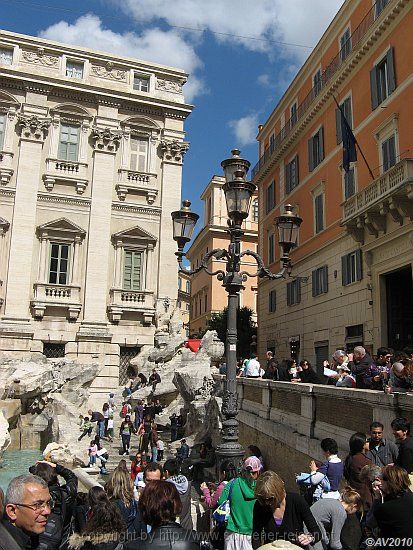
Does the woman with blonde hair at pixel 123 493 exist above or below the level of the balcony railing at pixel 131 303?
below

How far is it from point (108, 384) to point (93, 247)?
6.82m

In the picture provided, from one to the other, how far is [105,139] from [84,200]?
3445 millimetres

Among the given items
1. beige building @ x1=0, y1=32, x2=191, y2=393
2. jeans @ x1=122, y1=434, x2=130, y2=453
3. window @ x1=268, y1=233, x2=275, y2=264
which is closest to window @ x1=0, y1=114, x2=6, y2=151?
beige building @ x1=0, y1=32, x2=191, y2=393

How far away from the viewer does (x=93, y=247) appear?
2423 cm

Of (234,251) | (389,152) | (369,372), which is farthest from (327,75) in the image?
(369,372)

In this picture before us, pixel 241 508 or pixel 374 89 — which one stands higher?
pixel 374 89

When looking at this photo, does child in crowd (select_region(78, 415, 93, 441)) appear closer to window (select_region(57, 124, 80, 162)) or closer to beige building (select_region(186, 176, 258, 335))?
window (select_region(57, 124, 80, 162))

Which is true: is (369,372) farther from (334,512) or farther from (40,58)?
(40,58)

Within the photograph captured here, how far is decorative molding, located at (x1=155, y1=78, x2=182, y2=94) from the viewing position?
2663 cm

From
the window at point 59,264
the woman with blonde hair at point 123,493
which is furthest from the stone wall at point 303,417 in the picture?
the window at point 59,264

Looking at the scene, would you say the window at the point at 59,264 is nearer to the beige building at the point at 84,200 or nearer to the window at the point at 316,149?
the beige building at the point at 84,200

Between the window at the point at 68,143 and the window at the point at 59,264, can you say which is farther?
the window at the point at 68,143

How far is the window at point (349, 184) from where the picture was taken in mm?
18259

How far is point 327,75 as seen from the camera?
20.5 m
